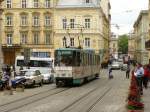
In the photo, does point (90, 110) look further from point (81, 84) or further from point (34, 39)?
point (34, 39)

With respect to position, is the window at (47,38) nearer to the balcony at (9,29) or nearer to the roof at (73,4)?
the roof at (73,4)

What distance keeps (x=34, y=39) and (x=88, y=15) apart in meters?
10.5

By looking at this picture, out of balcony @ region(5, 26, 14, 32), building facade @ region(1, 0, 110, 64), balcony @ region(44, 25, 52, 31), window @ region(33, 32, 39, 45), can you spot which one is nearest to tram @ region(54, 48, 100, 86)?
building facade @ region(1, 0, 110, 64)

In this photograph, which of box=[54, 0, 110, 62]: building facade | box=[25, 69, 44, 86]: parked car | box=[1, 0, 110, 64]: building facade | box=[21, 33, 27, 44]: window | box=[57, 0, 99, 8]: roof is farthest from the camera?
box=[57, 0, 99, 8]: roof

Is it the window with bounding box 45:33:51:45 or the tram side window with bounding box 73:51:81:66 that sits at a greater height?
the window with bounding box 45:33:51:45

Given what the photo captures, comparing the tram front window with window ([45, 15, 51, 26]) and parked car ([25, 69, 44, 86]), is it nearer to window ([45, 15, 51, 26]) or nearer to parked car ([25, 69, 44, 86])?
parked car ([25, 69, 44, 86])

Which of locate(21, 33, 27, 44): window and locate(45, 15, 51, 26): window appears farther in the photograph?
locate(21, 33, 27, 44): window

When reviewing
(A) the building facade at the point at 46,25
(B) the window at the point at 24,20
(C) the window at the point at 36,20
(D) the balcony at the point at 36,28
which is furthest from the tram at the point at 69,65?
(B) the window at the point at 24,20

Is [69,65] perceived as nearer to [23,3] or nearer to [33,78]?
[33,78]

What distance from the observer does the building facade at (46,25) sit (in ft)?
299

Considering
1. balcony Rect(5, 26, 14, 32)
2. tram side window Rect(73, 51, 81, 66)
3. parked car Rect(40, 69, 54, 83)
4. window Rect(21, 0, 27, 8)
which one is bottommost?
parked car Rect(40, 69, 54, 83)

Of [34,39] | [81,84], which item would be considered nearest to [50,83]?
[81,84]

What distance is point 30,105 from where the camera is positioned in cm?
2322

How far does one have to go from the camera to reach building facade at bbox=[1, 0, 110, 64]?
299 feet
